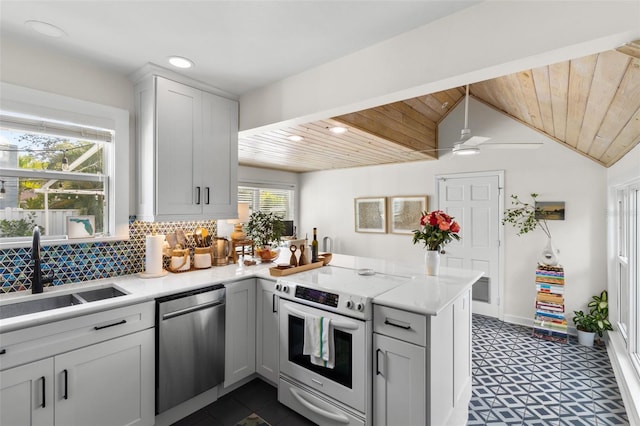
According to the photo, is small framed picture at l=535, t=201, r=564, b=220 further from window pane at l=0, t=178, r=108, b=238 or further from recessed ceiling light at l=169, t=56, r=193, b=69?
window pane at l=0, t=178, r=108, b=238

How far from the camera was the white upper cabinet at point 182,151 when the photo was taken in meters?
2.36

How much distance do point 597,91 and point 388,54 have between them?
4.21ft

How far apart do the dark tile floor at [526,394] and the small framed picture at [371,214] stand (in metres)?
2.48

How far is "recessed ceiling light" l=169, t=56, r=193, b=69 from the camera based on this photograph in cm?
216

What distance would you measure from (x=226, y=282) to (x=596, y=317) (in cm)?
404

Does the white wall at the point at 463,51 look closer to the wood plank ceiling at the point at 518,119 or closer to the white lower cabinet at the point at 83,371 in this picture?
the wood plank ceiling at the point at 518,119

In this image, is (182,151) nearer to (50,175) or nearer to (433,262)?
(50,175)

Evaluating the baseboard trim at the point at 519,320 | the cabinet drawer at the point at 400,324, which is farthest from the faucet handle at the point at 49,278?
the baseboard trim at the point at 519,320

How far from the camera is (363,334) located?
1.85 meters

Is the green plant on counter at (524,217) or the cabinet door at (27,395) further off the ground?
the green plant on counter at (524,217)

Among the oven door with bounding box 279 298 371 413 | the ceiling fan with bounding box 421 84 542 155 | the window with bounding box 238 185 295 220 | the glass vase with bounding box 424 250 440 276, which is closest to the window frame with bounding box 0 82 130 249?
the oven door with bounding box 279 298 371 413

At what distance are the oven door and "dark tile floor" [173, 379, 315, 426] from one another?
0.27m

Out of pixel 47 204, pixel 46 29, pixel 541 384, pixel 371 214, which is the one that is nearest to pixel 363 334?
pixel 541 384

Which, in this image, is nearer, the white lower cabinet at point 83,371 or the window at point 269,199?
the white lower cabinet at point 83,371
